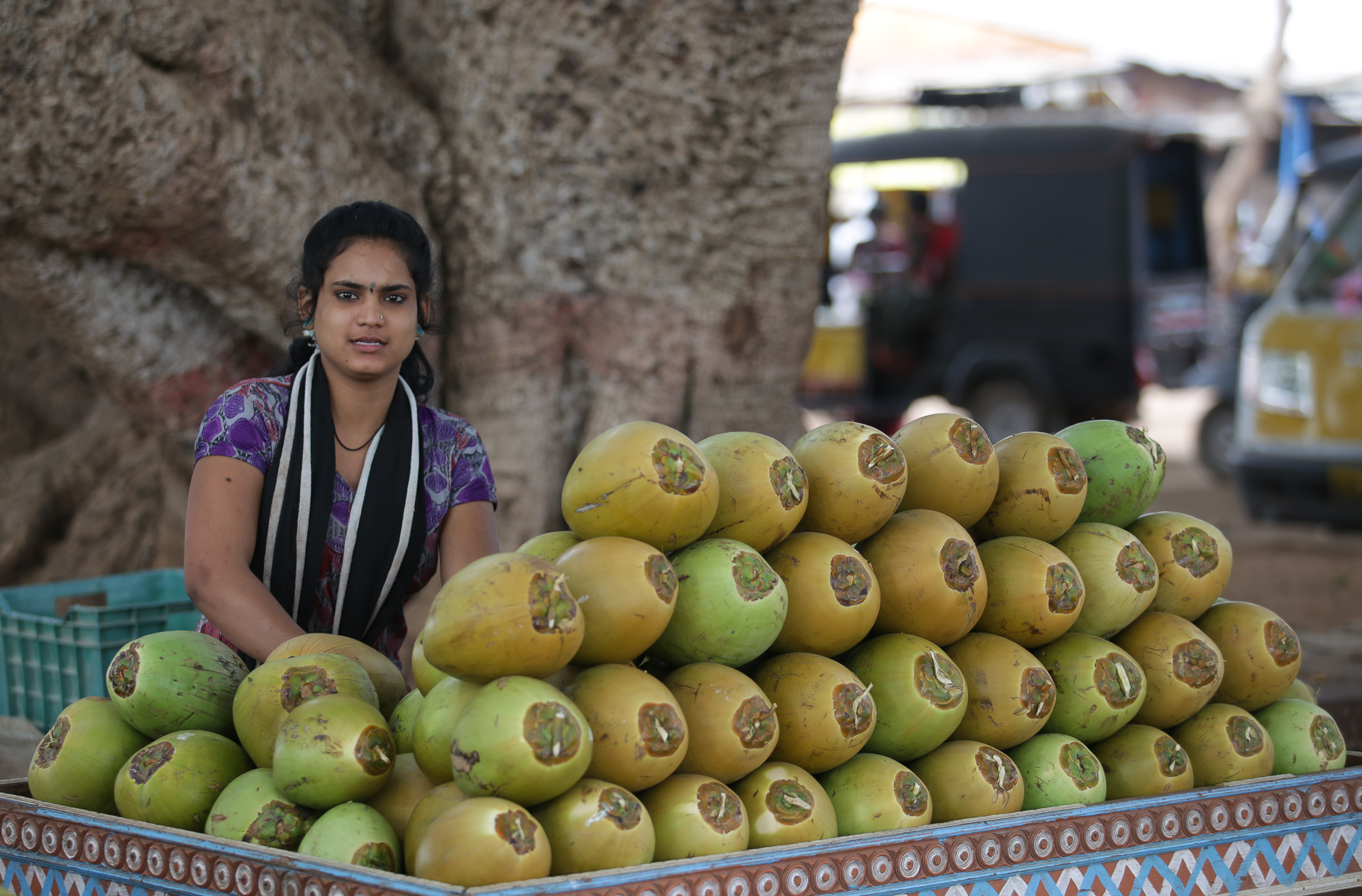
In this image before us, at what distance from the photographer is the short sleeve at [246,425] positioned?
221 cm

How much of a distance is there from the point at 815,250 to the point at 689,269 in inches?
18.9

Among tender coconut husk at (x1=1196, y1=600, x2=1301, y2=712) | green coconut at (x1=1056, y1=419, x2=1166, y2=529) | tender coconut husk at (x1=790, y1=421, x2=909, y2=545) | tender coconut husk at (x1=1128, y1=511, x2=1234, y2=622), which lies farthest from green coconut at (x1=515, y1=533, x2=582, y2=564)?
tender coconut husk at (x1=1196, y1=600, x2=1301, y2=712)

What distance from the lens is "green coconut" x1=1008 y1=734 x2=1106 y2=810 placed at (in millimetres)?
1760

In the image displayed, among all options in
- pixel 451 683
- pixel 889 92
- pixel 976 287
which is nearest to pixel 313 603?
pixel 451 683

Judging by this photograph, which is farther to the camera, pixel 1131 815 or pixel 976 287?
pixel 976 287

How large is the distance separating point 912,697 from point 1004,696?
6.7 inches

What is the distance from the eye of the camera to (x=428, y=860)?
4.43 feet

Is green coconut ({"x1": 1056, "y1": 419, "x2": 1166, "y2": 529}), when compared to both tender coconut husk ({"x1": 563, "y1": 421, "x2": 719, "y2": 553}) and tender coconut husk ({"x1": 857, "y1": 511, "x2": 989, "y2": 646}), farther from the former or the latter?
tender coconut husk ({"x1": 563, "y1": 421, "x2": 719, "y2": 553})

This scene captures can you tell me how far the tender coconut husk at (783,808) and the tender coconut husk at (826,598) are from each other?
21 centimetres

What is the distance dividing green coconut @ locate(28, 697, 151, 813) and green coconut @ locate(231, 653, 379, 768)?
191 millimetres

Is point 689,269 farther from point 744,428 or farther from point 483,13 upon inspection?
point 483,13

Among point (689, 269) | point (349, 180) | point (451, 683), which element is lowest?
point (451, 683)

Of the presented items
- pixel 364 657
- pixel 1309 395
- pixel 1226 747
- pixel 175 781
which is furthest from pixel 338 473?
pixel 1309 395

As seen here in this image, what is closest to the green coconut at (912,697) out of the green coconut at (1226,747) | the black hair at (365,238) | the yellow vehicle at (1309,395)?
the green coconut at (1226,747)
